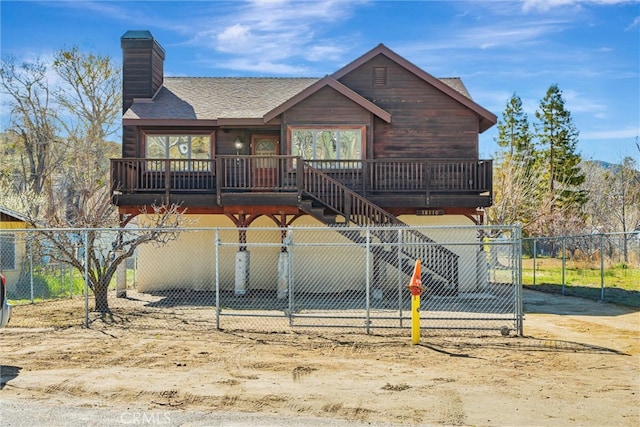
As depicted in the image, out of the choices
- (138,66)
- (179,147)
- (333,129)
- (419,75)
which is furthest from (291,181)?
(138,66)

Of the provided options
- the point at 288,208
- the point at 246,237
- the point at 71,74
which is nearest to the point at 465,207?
the point at 288,208

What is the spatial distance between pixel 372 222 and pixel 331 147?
4.06 metres

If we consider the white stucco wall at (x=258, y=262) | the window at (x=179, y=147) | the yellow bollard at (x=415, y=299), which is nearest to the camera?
Result: the yellow bollard at (x=415, y=299)

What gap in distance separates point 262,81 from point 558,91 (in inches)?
1115

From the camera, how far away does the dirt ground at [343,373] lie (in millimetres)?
7637

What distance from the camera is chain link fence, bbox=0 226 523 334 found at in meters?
13.8

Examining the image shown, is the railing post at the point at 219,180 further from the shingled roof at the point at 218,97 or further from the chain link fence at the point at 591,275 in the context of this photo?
the chain link fence at the point at 591,275

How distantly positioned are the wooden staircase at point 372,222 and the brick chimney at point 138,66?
7.67 m

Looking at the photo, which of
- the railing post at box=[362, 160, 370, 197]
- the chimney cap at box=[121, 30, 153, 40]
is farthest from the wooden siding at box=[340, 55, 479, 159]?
the chimney cap at box=[121, 30, 153, 40]

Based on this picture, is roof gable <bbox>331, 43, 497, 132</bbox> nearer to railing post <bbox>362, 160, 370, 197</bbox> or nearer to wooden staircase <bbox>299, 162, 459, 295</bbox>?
railing post <bbox>362, 160, 370, 197</bbox>

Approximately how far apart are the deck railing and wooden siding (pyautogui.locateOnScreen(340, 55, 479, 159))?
2.09ft

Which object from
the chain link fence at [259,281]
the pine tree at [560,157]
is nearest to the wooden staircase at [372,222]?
the chain link fence at [259,281]

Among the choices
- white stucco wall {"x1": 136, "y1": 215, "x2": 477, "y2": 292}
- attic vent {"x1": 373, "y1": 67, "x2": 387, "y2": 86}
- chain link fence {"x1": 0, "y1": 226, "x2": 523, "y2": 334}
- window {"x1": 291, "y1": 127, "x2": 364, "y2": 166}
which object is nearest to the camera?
chain link fence {"x1": 0, "y1": 226, "x2": 523, "y2": 334}

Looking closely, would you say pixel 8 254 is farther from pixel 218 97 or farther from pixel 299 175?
pixel 299 175
